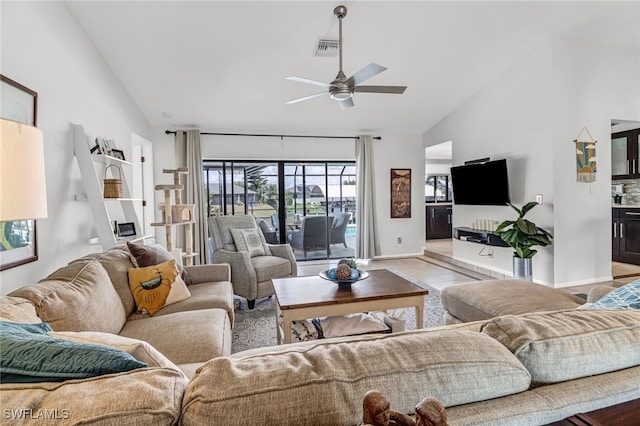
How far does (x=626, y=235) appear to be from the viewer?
16.3ft

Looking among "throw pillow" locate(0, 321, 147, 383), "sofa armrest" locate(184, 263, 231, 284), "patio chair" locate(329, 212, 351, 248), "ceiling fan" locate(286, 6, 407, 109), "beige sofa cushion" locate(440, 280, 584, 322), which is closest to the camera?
"throw pillow" locate(0, 321, 147, 383)

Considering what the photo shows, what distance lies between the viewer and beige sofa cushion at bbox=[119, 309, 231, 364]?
1.59 metres

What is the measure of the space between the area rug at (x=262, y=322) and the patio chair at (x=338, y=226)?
8.30 ft

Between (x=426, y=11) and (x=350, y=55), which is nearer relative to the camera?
(x=426, y=11)

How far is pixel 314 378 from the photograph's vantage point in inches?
24.8

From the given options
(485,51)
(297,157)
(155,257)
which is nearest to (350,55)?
(485,51)

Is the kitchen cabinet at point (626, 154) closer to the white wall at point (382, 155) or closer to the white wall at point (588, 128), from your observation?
the white wall at point (588, 128)

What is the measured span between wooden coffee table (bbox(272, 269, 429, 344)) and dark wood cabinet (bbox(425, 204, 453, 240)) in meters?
5.82

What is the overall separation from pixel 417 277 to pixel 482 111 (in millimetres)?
2656

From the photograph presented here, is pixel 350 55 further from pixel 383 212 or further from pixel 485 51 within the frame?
pixel 383 212

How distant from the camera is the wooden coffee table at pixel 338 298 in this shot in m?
2.13

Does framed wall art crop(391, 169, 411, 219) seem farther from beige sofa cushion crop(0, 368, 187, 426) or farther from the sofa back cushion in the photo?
beige sofa cushion crop(0, 368, 187, 426)

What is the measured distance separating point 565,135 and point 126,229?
16.6ft

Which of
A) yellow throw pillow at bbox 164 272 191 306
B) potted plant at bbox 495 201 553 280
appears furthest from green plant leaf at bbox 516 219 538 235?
yellow throw pillow at bbox 164 272 191 306
